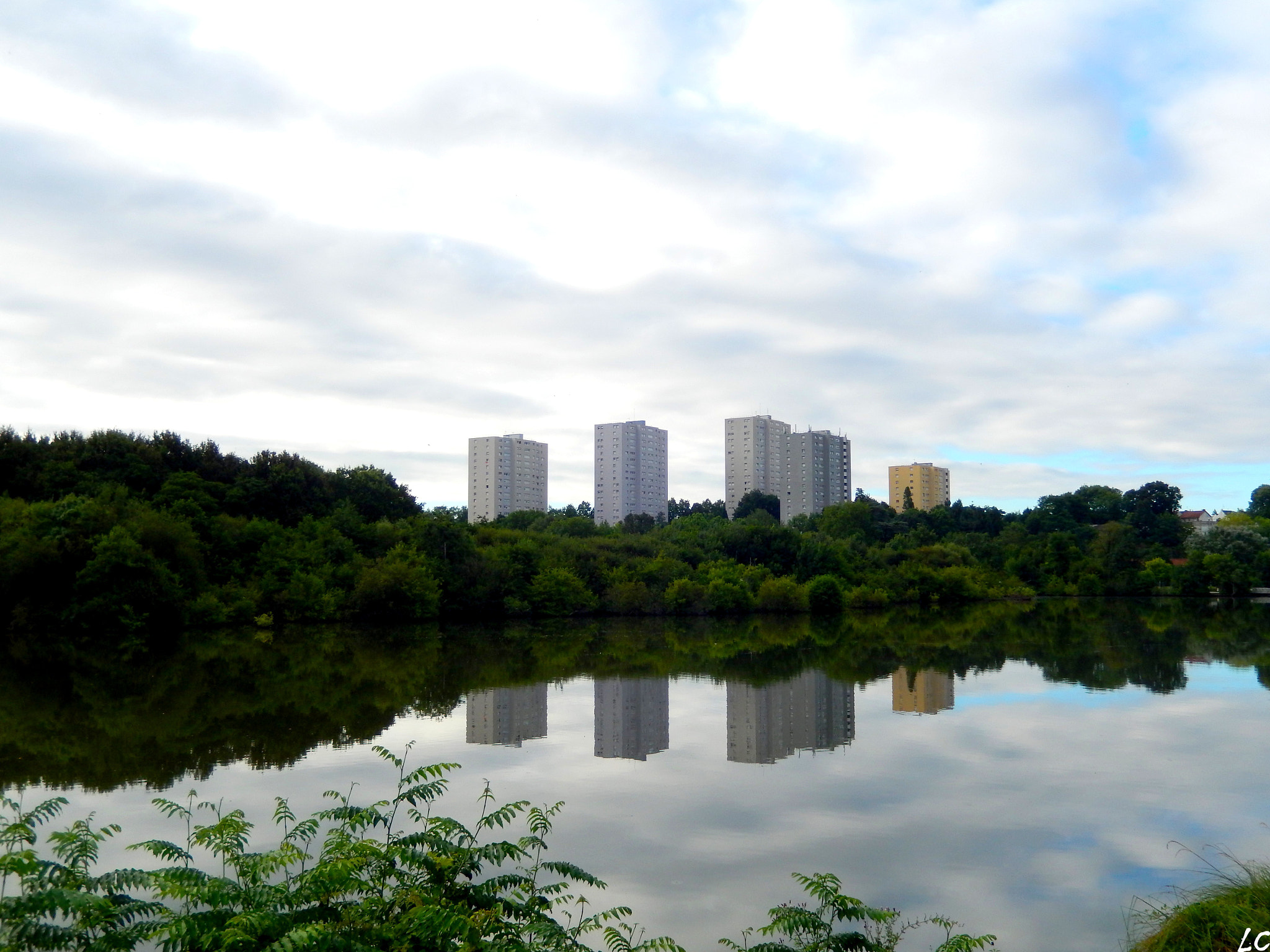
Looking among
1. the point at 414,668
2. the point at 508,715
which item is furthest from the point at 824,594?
the point at 508,715

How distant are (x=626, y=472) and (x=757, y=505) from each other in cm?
2104

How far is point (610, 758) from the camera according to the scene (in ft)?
40.3

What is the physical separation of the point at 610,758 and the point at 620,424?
97.5 metres

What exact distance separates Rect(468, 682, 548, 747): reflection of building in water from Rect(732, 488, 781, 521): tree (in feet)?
232

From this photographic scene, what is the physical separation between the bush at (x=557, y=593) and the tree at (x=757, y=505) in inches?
1830

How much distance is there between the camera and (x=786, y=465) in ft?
368

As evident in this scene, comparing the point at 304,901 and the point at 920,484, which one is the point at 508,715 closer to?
the point at 304,901

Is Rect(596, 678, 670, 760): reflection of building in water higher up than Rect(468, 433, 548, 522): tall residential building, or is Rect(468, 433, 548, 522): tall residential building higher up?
Rect(468, 433, 548, 522): tall residential building

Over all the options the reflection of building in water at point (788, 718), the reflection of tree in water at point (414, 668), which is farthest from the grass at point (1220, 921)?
the reflection of tree in water at point (414, 668)

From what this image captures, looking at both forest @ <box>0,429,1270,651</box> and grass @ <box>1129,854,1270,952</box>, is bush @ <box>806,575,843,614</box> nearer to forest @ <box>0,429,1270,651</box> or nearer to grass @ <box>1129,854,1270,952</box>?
forest @ <box>0,429,1270,651</box>

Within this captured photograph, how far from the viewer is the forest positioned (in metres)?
29.2

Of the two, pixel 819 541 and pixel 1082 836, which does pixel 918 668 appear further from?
pixel 819 541

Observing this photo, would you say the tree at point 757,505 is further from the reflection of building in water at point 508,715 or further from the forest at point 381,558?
the reflection of building in water at point 508,715

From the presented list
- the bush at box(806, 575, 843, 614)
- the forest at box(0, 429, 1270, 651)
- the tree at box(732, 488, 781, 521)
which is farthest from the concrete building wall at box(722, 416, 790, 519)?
the bush at box(806, 575, 843, 614)
